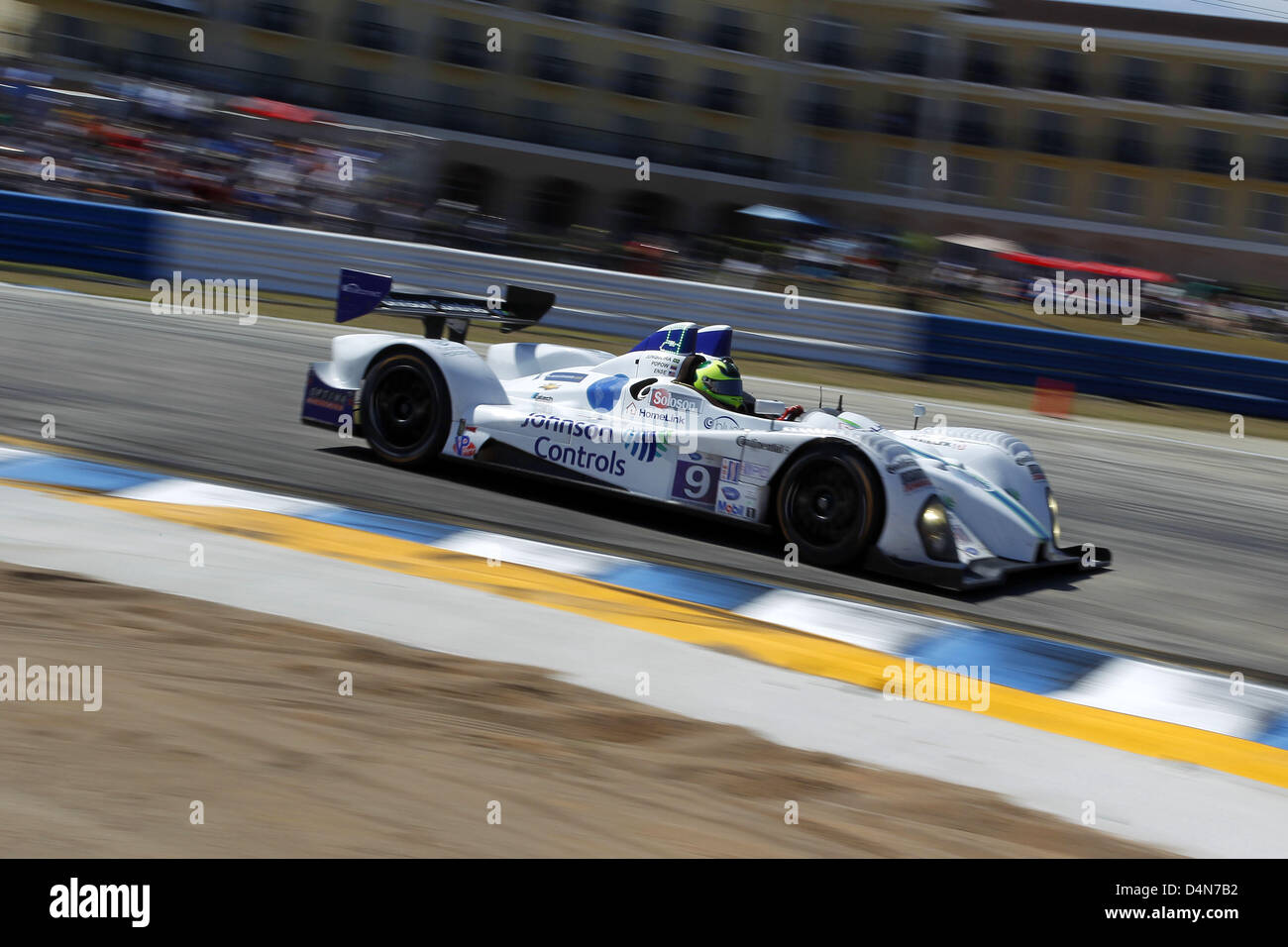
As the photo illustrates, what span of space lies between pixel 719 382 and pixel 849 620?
1870mm

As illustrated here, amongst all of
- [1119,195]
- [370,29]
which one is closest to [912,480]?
[370,29]

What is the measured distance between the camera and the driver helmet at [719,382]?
725cm

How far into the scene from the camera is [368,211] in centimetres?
1933

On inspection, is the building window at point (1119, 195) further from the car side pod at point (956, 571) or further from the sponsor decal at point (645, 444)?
the sponsor decal at point (645, 444)

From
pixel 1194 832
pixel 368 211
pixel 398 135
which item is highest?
pixel 398 135

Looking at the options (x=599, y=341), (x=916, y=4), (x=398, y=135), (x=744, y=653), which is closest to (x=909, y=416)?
(x=599, y=341)

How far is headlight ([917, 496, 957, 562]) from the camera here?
6.50m

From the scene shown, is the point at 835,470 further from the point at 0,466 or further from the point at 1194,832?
the point at 0,466

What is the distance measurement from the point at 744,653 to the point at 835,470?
1.74m

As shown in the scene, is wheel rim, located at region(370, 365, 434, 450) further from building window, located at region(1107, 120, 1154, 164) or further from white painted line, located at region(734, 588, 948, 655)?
Answer: building window, located at region(1107, 120, 1154, 164)

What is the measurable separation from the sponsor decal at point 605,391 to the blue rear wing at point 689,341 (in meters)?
0.23

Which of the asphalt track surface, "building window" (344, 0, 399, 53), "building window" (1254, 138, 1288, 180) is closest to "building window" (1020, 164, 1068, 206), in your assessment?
"building window" (1254, 138, 1288, 180)

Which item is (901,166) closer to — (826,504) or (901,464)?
(826,504)

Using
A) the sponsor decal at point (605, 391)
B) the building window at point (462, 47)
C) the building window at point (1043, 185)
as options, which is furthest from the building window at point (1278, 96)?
the sponsor decal at point (605, 391)
